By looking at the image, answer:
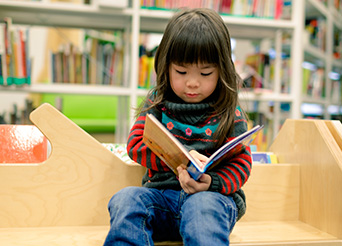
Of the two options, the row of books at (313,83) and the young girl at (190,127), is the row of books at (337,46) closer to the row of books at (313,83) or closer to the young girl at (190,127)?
the row of books at (313,83)

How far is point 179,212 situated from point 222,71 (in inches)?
14.0

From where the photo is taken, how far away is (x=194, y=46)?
92 cm

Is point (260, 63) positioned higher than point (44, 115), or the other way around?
point (260, 63)

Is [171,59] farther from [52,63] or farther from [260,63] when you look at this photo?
[260,63]

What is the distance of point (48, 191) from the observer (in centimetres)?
104

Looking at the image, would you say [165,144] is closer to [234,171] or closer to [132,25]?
[234,171]

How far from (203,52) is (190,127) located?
0.19 metres

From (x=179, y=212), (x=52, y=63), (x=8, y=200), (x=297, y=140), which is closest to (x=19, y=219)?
(x=8, y=200)

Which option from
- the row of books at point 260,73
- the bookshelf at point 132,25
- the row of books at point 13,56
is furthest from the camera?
the row of books at point 260,73

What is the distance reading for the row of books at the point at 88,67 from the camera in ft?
7.70

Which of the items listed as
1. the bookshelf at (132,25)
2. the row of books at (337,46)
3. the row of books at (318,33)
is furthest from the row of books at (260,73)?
the row of books at (337,46)

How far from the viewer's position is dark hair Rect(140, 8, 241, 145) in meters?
0.93

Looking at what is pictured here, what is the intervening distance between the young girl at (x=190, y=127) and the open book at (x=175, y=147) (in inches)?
1.8

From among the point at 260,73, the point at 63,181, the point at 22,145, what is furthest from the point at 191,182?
the point at 260,73
